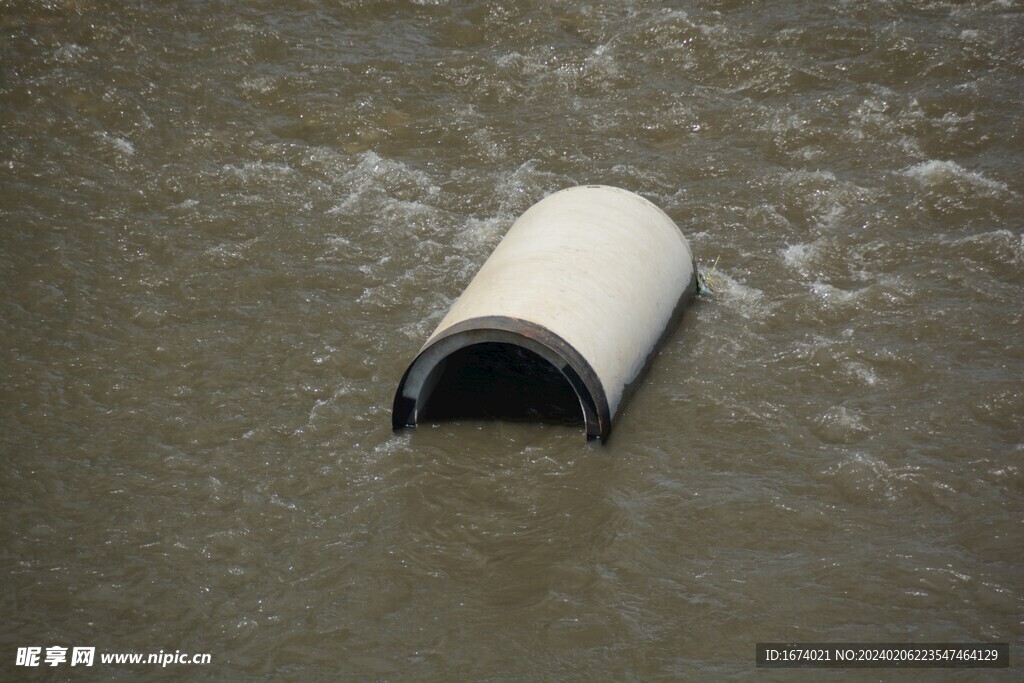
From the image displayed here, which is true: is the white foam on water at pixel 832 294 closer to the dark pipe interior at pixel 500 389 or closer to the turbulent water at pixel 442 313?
the turbulent water at pixel 442 313

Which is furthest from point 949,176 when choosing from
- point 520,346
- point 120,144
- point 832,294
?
point 120,144

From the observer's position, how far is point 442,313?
8.14 meters

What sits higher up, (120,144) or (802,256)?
(120,144)

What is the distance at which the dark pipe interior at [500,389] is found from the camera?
7.22 meters

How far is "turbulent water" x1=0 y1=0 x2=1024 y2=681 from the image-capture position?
578cm

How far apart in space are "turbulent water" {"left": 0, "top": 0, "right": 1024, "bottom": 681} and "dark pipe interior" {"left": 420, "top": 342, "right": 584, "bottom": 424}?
0.19 m

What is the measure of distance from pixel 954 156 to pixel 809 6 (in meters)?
3.11

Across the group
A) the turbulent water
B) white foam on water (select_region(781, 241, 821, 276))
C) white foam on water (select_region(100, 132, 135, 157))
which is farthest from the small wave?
white foam on water (select_region(100, 132, 135, 157))

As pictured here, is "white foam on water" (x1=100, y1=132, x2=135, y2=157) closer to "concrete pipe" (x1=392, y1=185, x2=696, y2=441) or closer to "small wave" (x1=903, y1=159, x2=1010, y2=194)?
"concrete pipe" (x1=392, y1=185, x2=696, y2=441)

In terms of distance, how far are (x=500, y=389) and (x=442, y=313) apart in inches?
38.5

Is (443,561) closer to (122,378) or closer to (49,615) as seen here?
(49,615)

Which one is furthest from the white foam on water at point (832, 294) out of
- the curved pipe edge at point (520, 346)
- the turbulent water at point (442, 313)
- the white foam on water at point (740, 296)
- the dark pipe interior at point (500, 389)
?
the curved pipe edge at point (520, 346)

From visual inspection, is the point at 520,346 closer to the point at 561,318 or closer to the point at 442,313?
the point at 561,318

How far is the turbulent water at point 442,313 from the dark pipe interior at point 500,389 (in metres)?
0.19
